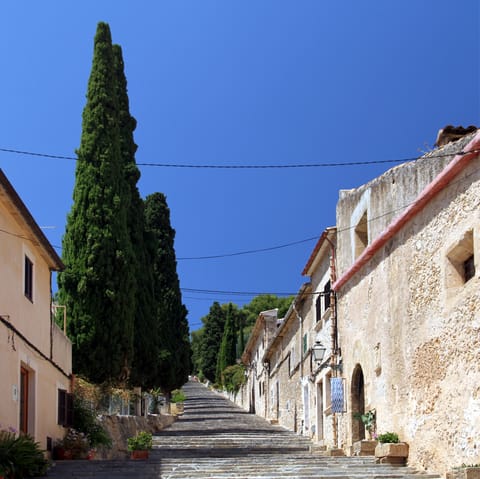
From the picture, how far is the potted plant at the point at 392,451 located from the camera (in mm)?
15766

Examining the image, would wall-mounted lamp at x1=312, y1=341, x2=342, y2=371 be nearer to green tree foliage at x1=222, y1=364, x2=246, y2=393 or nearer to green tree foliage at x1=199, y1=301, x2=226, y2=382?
green tree foliage at x1=222, y1=364, x2=246, y2=393

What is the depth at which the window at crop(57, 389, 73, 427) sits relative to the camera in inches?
726

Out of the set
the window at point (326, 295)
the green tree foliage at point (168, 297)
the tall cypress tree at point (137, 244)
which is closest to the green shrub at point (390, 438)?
the window at point (326, 295)

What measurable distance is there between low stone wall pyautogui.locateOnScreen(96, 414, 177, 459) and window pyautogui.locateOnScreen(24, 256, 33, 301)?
479 cm

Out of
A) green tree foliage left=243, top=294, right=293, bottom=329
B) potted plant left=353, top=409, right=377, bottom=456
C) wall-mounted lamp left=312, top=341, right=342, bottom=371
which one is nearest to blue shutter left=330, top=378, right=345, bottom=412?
wall-mounted lamp left=312, top=341, right=342, bottom=371

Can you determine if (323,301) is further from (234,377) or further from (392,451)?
(234,377)

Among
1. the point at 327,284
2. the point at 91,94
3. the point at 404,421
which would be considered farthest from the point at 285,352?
the point at 404,421

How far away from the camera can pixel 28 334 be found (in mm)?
15625

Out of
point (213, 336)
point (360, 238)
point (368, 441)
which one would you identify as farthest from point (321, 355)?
point (213, 336)

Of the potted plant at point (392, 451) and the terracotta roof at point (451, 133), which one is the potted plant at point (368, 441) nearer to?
the potted plant at point (392, 451)

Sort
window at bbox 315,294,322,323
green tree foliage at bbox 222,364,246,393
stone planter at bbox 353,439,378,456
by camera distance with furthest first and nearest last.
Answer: green tree foliage at bbox 222,364,246,393, window at bbox 315,294,322,323, stone planter at bbox 353,439,378,456

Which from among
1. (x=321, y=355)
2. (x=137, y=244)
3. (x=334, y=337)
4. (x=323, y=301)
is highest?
(x=137, y=244)

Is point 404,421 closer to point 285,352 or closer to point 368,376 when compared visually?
point 368,376

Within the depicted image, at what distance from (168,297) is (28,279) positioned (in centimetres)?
2203
